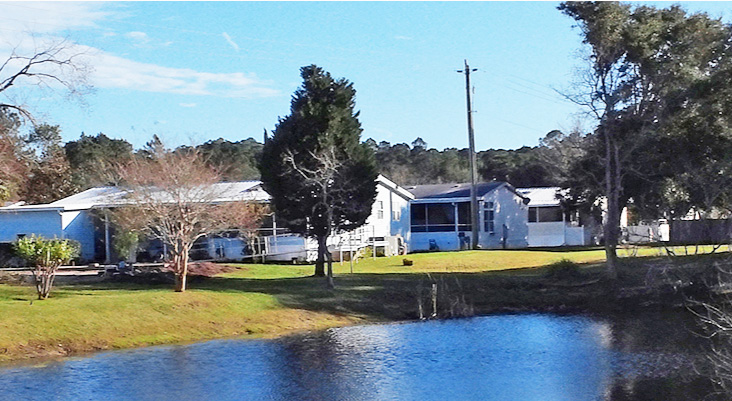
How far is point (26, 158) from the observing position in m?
37.9

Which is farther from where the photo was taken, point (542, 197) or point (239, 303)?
point (542, 197)

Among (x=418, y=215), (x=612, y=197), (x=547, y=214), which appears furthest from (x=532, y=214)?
(x=612, y=197)

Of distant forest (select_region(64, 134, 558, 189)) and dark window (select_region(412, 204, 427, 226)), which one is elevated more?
distant forest (select_region(64, 134, 558, 189))

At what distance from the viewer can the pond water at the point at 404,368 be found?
20.0 metres

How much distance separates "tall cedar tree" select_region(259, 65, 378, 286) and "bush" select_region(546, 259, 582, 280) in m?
8.65

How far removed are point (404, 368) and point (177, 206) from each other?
13.8 m

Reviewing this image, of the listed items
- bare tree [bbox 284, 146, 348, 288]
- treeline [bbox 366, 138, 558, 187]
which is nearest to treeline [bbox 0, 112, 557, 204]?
treeline [bbox 366, 138, 558, 187]

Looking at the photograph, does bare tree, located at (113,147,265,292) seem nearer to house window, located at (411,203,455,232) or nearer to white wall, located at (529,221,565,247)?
house window, located at (411,203,455,232)

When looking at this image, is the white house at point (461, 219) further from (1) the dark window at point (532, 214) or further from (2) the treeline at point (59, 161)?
(2) the treeline at point (59, 161)

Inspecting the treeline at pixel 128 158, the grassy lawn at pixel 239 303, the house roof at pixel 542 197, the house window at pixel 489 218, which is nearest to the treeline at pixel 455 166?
the treeline at pixel 128 158

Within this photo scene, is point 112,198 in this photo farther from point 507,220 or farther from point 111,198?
point 507,220

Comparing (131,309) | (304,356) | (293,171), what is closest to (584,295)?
(293,171)

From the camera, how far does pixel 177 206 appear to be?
3344 centimetres

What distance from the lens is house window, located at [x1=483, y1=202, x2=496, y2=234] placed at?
60.0 m
